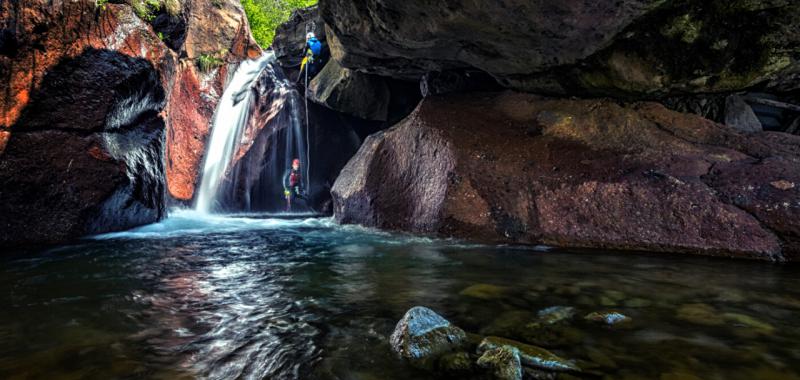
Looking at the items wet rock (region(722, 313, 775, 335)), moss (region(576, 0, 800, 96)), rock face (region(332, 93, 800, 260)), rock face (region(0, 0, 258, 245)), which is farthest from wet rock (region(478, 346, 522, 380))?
rock face (region(0, 0, 258, 245))

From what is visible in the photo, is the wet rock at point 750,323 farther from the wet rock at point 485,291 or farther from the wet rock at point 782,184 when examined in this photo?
the wet rock at point 782,184

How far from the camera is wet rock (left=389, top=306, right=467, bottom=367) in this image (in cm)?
217

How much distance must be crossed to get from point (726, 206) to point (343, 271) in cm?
491

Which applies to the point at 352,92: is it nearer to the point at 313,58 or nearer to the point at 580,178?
the point at 313,58

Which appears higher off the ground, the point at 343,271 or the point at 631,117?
the point at 631,117

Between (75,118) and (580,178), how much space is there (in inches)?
311

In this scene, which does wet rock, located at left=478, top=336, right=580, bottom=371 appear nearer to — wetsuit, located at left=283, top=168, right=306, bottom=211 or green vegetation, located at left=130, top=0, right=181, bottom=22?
green vegetation, located at left=130, top=0, right=181, bottom=22

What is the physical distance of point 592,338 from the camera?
7.83 feet

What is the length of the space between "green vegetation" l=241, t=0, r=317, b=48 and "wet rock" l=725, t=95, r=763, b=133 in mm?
20400

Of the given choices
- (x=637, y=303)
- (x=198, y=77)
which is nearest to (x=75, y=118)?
(x=637, y=303)

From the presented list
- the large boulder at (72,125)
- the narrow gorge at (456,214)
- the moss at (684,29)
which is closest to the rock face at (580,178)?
the narrow gorge at (456,214)

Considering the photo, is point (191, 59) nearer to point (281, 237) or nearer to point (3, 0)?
point (3, 0)

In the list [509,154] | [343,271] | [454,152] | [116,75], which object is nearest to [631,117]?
[509,154]

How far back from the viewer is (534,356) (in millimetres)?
2047
